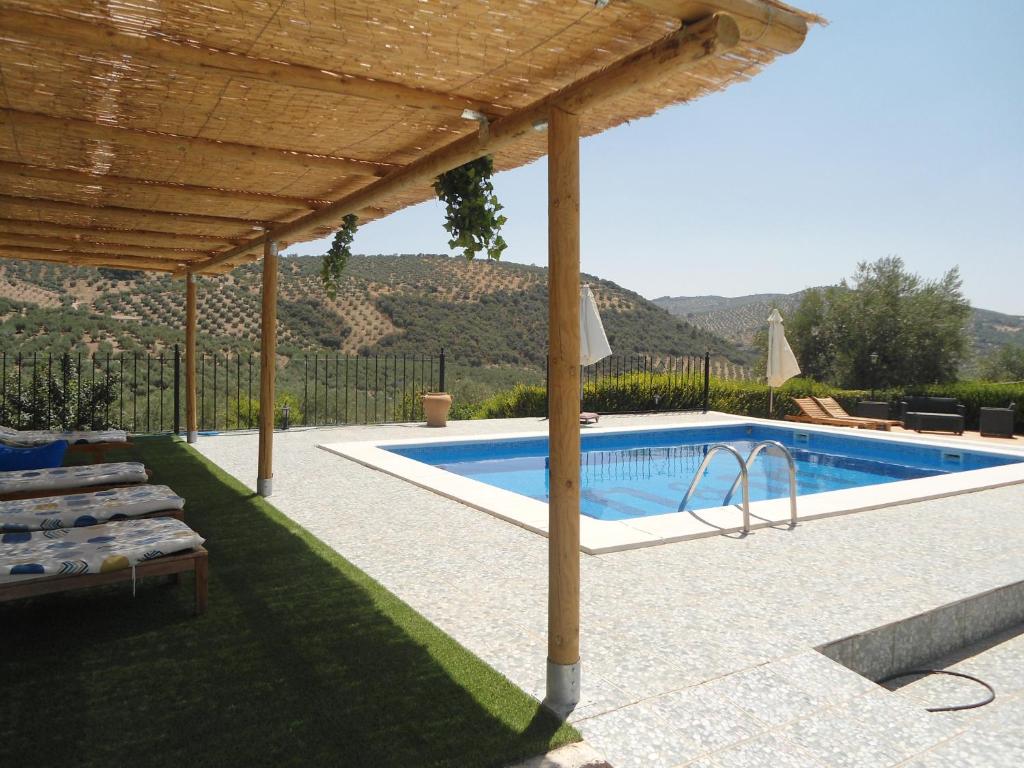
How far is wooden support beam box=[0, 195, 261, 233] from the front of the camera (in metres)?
5.71

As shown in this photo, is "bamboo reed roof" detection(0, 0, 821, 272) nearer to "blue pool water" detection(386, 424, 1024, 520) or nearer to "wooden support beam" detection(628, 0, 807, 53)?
"wooden support beam" detection(628, 0, 807, 53)

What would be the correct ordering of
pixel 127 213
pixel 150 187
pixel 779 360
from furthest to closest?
pixel 779 360, pixel 127 213, pixel 150 187

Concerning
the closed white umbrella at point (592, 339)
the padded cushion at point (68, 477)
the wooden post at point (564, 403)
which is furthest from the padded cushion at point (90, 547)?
the closed white umbrella at point (592, 339)

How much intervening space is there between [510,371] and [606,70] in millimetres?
30772

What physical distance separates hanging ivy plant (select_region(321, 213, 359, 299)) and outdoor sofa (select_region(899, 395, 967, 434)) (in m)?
12.6

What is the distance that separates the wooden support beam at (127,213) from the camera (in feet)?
18.7

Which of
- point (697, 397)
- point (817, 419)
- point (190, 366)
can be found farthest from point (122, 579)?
point (697, 397)

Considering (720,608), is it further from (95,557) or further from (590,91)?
(95,557)

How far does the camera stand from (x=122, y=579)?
3375 mm

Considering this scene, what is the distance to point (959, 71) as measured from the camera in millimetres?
16438

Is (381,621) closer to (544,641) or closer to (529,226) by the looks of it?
(544,641)

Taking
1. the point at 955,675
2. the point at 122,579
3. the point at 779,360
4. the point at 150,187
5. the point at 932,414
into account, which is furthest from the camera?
the point at 932,414

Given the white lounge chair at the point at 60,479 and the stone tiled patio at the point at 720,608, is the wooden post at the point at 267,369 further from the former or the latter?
the white lounge chair at the point at 60,479

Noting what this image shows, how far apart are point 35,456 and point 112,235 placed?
2.51 m
